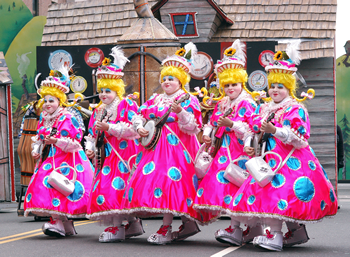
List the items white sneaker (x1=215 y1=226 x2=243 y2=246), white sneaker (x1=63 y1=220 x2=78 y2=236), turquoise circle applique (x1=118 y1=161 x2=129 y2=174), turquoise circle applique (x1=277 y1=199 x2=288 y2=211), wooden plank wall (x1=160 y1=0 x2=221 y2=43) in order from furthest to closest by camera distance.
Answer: wooden plank wall (x1=160 y1=0 x2=221 y2=43) < white sneaker (x1=63 y1=220 x2=78 y2=236) < turquoise circle applique (x1=118 y1=161 x2=129 y2=174) < white sneaker (x1=215 y1=226 x2=243 y2=246) < turquoise circle applique (x1=277 y1=199 x2=288 y2=211)

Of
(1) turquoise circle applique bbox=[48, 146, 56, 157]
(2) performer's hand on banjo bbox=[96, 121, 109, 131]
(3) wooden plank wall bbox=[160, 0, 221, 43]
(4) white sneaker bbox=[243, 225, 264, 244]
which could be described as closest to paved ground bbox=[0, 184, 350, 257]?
(4) white sneaker bbox=[243, 225, 264, 244]

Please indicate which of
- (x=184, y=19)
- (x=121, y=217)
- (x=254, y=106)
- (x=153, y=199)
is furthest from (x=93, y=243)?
(x=184, y=19)

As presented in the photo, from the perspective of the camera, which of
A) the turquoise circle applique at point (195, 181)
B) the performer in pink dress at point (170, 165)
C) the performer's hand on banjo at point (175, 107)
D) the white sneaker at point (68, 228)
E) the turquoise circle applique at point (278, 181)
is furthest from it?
the white sneaker at point (68, 228)

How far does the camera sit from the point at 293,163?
5652 mm

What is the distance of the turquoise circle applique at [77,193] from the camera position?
6.82 metres

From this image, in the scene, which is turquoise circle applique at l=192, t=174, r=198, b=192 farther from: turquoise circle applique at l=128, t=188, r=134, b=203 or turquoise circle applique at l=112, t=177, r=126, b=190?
turquoise circle applique at l=112, t=177, r=126, b=190

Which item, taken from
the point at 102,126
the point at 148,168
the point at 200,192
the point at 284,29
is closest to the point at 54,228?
the point at 102,126

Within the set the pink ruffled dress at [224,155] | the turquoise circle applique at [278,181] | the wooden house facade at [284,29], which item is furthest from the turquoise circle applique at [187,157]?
the wooden house facade at [284,29]

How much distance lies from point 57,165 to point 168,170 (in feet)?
5.04

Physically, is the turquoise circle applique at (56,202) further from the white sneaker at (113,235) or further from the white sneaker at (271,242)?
the white sneaker at (271,242)

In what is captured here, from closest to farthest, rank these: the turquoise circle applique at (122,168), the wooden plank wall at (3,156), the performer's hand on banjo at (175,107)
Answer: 1. the performer's hand on banjo at (175,107)
2. the turquoise circle applique at (122,168)
3. the wooden plank wall at (3,156)

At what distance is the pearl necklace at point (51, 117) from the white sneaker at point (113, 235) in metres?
1.49

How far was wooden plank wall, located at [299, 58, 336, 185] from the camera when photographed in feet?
41.7

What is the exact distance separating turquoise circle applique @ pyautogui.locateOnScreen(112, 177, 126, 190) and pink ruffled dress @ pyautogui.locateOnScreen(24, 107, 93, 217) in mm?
557
